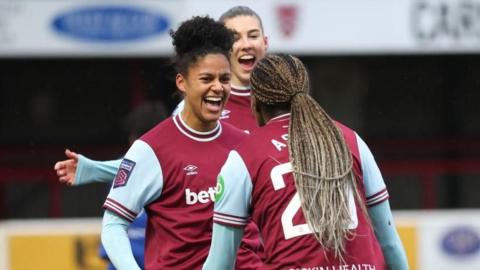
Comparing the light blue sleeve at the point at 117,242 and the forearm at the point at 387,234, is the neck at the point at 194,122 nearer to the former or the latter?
the light blue sleeve at the point at 117,242

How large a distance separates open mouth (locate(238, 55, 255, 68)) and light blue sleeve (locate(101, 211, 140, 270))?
128cm

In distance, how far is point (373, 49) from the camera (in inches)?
532

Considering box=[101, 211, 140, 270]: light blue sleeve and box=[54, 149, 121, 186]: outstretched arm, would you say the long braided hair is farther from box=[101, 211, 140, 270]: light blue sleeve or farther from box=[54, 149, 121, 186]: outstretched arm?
box=[54, 149, 121, 186]: outstretched arm

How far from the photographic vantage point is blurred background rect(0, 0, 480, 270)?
1325cm

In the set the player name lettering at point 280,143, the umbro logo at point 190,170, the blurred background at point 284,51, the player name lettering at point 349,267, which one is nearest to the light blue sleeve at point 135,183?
the umbro logo at point 190,170

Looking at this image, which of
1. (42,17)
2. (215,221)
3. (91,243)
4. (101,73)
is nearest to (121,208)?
(215,221)

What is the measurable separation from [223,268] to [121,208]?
0.82 m

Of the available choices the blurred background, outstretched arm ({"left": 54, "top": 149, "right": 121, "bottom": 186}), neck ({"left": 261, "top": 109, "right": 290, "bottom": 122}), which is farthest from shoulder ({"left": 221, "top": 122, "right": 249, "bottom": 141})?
the blurred background

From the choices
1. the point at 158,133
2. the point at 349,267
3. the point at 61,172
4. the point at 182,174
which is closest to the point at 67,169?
the point at 61,172

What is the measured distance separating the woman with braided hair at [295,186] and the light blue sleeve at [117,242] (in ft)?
2.24

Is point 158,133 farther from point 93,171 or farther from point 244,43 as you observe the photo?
point 244,43

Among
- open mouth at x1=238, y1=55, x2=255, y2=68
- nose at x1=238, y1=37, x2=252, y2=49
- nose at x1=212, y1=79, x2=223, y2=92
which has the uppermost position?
nose at x1=238, y1=37, x2=252, y2=49

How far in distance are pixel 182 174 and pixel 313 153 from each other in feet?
3.17

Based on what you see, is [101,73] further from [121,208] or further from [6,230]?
[121,208]
